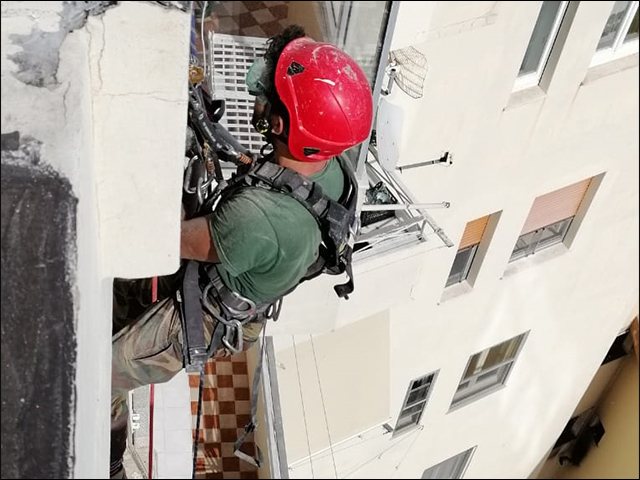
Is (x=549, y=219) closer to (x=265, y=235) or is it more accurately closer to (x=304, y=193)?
(x=304, y=193)

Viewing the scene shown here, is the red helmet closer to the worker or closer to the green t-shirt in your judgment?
the worker

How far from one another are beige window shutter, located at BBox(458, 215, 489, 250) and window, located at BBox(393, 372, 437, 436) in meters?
1.47

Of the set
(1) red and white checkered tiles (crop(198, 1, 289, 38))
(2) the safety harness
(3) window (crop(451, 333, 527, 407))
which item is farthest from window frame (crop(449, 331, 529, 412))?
(2) the safety harness

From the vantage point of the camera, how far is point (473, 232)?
555 cm

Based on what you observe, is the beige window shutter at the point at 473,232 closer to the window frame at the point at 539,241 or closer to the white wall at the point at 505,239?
the white wall at the point at 505,239

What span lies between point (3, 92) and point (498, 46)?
2835 mm

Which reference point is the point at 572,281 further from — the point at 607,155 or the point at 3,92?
the point at 3,92

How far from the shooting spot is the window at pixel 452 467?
8.42 meters

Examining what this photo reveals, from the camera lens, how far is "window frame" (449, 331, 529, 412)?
23.8ft

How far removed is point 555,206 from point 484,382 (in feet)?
7.48

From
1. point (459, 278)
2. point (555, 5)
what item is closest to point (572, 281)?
point (459, 278)

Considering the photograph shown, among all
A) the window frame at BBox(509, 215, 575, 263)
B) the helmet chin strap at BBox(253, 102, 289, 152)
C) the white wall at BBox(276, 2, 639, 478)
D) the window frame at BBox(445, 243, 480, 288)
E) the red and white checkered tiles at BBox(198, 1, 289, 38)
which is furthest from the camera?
the window frame at BBox(509, 215, 575, 263)

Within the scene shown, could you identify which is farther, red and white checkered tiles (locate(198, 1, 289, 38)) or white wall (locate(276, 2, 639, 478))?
white wall (locate(276, 2, 639, 478))

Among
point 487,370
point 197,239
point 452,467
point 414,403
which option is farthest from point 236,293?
point 452,467
